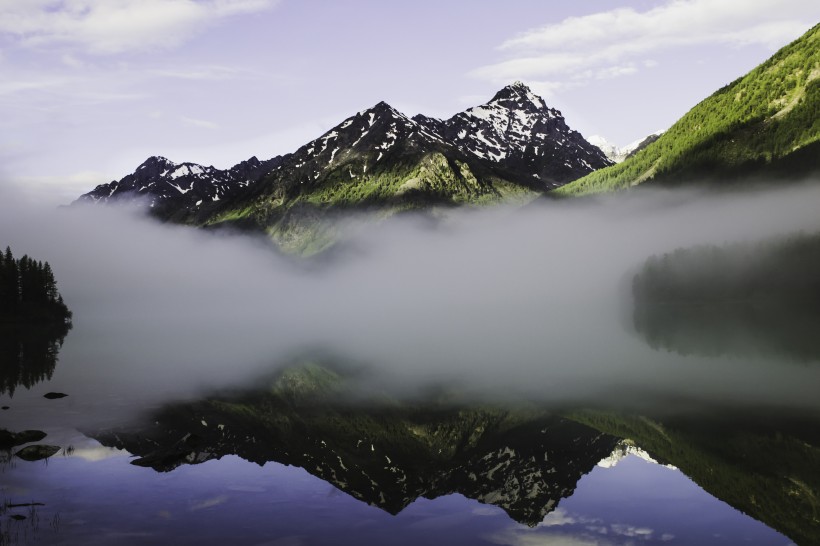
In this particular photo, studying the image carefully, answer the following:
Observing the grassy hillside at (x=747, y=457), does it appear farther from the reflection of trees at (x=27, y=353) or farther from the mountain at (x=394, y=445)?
the reflection of trees at (x=27, y=353)

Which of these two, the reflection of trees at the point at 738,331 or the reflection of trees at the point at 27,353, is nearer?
the reflection of trees at the point at 27,353

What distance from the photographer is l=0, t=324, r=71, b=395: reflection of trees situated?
94125 millimetres

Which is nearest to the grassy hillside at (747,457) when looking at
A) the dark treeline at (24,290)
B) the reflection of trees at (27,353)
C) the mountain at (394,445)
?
the mountain at (394,445)

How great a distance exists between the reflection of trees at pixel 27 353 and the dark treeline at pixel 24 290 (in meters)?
3.48

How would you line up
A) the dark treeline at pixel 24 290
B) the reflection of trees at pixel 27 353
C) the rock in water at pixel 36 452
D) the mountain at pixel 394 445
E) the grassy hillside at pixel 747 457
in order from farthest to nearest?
the dark treeline at pixel 24 290
the reflection of trees at pixel 27 353
the rock in water at pixel 36 452
the mountain at pixel 394 445
the grassy hillside at pixel 747 457

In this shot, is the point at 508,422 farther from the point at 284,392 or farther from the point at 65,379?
the point at 65,379

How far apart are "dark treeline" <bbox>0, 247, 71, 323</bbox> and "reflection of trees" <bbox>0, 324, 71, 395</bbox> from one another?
137 inches

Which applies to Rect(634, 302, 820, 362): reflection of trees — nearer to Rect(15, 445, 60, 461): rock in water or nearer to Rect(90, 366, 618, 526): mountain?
Rect(90, 366, 618, 526): mountain

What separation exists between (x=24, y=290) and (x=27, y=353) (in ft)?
245

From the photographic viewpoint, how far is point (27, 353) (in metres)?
127

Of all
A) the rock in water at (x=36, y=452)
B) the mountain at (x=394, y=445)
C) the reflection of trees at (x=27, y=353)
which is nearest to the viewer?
the mountain at (x=394, y=445)

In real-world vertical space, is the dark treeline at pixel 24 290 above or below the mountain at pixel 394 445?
above

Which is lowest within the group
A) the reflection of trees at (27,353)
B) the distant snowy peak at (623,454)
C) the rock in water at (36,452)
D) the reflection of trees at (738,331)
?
the reflection of trees at (738,331)

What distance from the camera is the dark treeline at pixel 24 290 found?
7190 inches
